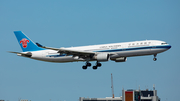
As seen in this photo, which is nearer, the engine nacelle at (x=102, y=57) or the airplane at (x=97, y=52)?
the airplane at (x=97, y=52)

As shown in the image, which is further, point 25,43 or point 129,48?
point 25,43

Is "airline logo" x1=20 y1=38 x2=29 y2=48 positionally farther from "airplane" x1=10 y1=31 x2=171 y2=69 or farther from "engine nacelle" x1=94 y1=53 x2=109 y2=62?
"engine nacelle" x1=94 y1=53 x2=109 y2=62

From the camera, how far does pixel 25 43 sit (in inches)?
3027

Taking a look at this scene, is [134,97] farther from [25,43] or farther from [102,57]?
[102,57]

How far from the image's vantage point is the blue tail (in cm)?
7581

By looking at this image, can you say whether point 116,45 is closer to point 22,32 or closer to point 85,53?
point 85,53

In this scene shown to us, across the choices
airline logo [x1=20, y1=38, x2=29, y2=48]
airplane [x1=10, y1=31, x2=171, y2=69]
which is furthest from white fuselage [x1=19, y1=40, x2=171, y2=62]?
airline logo [x1=20, y1=38, x2=29, y2=48]

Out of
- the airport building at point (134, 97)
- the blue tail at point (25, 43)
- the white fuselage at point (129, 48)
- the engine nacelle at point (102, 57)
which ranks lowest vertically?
the airport building at point (134, 97)

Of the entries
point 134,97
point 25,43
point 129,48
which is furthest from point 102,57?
point 134,97

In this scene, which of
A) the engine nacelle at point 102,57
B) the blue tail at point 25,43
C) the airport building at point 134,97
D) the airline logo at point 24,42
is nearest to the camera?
the engine nacelle at point 102,57

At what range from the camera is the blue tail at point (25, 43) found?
249 ft

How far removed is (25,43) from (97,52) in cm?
2036

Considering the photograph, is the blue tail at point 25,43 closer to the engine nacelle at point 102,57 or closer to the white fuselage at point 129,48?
the white fuselage at point 129,48

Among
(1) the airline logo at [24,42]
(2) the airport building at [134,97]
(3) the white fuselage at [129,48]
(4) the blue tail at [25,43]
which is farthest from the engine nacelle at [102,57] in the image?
(2) the airport building at [134,97]
